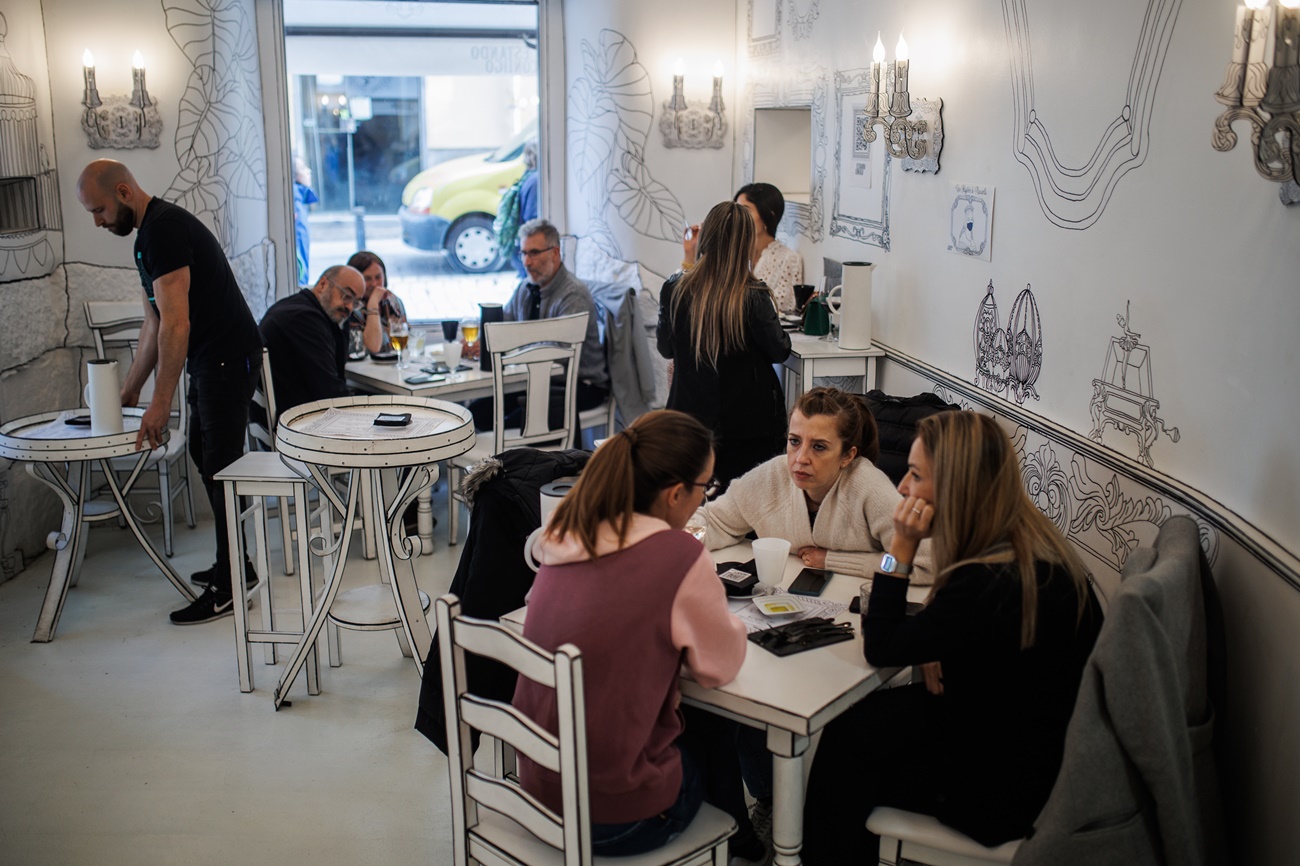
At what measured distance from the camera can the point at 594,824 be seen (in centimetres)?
207

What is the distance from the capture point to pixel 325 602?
357 centimetres

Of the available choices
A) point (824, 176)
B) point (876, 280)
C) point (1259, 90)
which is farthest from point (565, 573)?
point (824, 176)

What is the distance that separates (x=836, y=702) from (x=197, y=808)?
6.31 feet

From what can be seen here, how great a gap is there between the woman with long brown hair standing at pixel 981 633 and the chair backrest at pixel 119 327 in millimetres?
3752

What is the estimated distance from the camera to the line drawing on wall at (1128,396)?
271 centimetres

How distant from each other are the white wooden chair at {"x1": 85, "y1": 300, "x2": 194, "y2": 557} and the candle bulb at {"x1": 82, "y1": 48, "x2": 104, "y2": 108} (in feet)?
2.88

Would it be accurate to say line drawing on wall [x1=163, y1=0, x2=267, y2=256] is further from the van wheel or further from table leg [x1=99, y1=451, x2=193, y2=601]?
table leg [x1=99, y1=451, x2=193, y2=601]

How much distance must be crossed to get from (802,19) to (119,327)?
3.35m

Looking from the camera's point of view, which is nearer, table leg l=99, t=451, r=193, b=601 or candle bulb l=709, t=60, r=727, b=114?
table leg l=99, t=451, r=193, b=601

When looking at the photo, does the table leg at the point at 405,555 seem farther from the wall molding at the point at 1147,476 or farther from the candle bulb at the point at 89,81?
the candle bulb at the point at 89,81

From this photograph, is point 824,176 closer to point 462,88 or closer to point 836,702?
point 462,88

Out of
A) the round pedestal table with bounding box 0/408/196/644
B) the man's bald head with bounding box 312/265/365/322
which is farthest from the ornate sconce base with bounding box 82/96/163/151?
the round pedestal table with bounding box 0/408/196/644

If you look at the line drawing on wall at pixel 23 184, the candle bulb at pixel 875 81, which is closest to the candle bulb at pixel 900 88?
the candle bulb at pixel 875 81

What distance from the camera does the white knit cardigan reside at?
2783 millimetres
